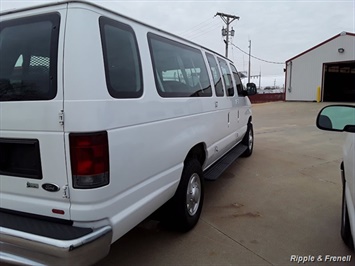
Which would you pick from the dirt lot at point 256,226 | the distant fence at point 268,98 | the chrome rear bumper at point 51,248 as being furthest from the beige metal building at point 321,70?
the chrome rear bumper at point 51,248

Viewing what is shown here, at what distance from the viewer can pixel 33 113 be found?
2.04 metres

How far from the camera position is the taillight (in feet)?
6.40

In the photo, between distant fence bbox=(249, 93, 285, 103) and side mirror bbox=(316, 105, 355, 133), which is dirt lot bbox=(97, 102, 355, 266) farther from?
distant fence bbox=(249, 93, 285, 103)

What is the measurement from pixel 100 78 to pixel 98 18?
0.45 metres

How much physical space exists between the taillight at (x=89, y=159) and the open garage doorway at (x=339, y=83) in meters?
28.9

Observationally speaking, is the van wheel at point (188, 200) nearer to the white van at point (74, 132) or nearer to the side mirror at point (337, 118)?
the white van at point (74, 132)

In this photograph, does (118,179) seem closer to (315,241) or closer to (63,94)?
(63,94)

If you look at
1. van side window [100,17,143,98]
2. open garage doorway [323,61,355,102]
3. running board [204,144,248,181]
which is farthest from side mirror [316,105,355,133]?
open garage doorway [323,61,355,102]

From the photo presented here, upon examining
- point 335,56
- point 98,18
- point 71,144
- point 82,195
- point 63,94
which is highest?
point 335,56

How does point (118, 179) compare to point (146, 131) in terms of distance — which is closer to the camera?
point (118, 179)

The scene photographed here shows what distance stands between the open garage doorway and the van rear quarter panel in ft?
91.8

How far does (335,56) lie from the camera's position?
2483 cm

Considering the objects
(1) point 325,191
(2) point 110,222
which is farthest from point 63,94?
(1) point 325,191

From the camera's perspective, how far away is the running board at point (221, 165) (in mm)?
4154
